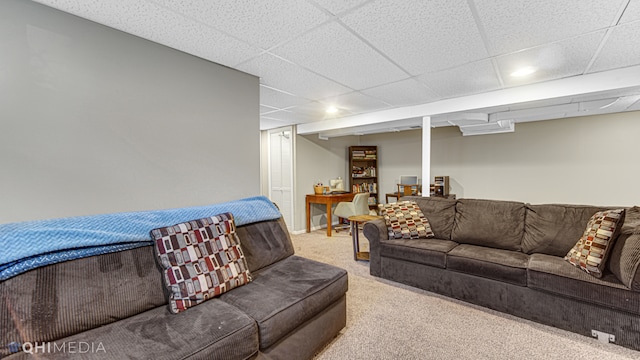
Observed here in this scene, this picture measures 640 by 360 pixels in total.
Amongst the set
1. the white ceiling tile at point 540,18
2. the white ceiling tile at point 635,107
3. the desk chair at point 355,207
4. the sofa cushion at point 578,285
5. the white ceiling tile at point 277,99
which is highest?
the white ceiling tile at point 540,18

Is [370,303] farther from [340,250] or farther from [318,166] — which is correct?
[318,166]

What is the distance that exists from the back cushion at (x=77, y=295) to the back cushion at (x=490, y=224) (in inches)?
111

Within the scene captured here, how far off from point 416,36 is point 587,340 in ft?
8.13

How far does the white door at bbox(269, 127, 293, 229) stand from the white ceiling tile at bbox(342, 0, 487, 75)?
10.9ft

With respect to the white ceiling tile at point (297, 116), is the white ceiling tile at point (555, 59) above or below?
above

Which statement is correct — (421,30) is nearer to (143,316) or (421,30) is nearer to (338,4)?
(338,4)

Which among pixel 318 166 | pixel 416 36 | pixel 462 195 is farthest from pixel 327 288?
pixel 462 195

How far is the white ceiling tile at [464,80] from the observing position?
246 centimetres

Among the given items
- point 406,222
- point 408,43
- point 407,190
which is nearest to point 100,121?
point 408,43

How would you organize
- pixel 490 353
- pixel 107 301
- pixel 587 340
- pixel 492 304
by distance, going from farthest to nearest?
pixel 492 304 → pixel 587 340 → pixel 490 353 → pixel 107 301

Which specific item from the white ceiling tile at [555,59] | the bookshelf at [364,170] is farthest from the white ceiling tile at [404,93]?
the bookshelf at [364,170]

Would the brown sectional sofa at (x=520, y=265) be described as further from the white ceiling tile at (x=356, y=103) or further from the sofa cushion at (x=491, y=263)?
the white ceiling tile at (x=356, y=103)

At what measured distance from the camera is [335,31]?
1799mm

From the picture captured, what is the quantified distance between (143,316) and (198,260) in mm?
367
